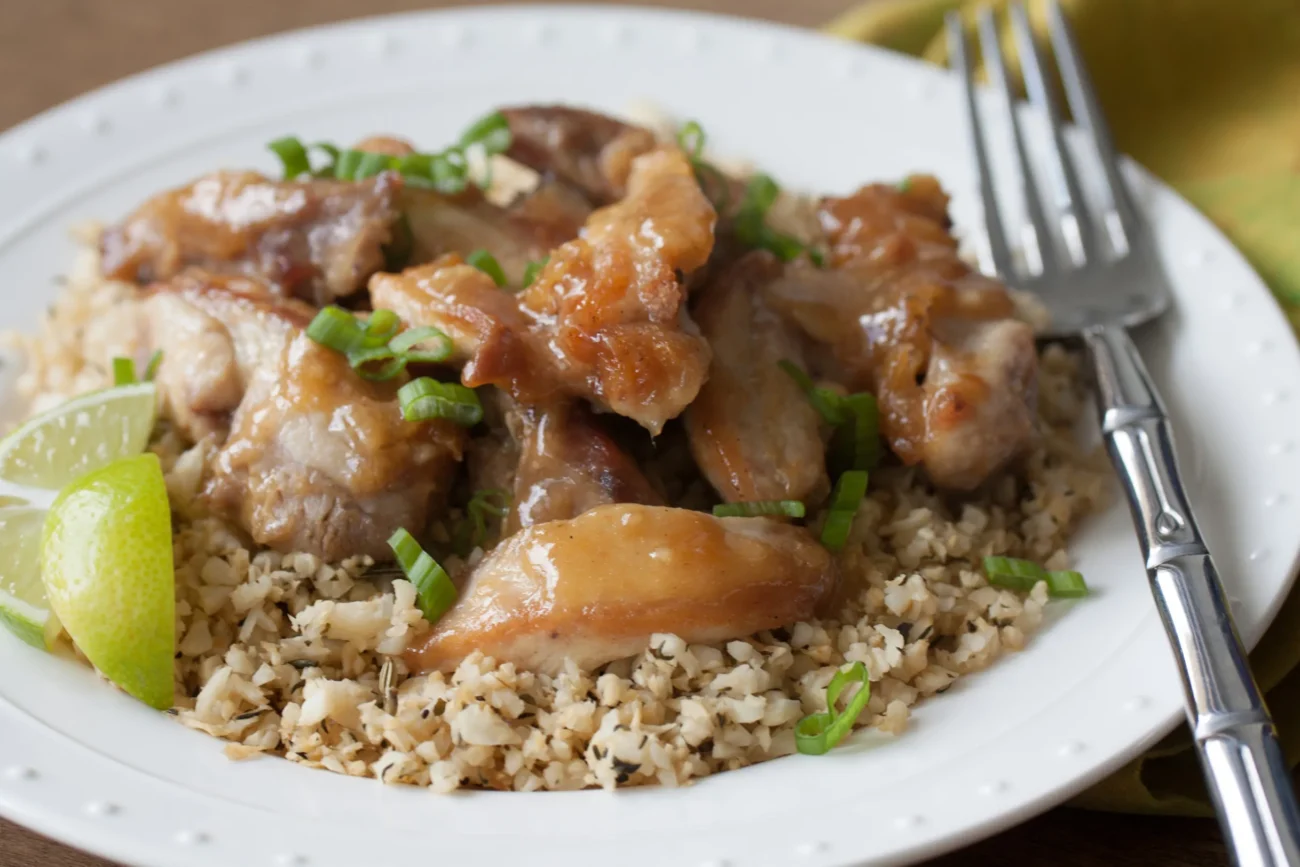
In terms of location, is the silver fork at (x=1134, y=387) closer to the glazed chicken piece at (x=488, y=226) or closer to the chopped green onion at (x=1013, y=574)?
the chopped green onion at (x=1013, y=574)

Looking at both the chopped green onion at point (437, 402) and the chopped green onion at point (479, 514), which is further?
the chopped green onion at point (479, 514)

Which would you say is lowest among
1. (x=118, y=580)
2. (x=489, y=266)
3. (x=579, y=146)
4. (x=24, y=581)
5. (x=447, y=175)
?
(x=24, y=581)

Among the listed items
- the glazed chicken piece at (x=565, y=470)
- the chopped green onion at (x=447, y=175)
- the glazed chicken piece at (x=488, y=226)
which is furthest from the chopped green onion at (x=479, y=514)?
the chopped green onion at (x=447, y=175)

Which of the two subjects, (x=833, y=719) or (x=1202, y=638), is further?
(x=833, y=719)

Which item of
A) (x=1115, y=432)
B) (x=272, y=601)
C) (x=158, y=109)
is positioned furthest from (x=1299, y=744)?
(x=158, y=109)

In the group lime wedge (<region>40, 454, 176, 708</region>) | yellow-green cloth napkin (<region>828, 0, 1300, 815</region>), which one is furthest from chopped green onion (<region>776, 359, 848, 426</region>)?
yellow-green cloth napkin (<region>828, 0, 1300, 815</region>)

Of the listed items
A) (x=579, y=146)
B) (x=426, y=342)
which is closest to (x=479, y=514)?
(x=426, y=342)

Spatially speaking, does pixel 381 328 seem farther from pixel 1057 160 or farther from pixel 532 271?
pixel 1057 160
